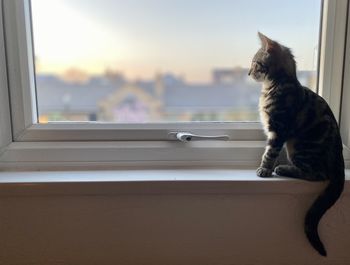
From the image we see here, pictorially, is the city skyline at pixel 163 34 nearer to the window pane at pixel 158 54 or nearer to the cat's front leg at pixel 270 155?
the window pane at pixel 158 54

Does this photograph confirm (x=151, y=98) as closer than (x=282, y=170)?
No

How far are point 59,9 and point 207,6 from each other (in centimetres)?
36

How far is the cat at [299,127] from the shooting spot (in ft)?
2.51

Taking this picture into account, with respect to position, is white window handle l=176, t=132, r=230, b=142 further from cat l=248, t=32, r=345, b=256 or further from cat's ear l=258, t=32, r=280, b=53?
cat's ear l=258, t=32, r=280, b=53

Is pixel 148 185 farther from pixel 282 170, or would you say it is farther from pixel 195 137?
pixel 282 170

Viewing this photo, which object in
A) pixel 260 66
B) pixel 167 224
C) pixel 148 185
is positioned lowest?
pixel 167 224

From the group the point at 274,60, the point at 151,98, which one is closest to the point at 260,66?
the point at 274,60

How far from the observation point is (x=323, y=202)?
75 centimetres

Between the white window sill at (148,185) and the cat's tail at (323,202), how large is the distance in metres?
0.02

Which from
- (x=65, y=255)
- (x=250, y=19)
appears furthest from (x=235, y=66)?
(x=65, y=255)

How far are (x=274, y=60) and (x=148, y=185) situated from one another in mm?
401

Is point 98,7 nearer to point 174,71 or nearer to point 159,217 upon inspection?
point 174,71

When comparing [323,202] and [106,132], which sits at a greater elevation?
[106,132]

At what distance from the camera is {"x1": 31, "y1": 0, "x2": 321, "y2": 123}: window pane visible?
843 millimetres
